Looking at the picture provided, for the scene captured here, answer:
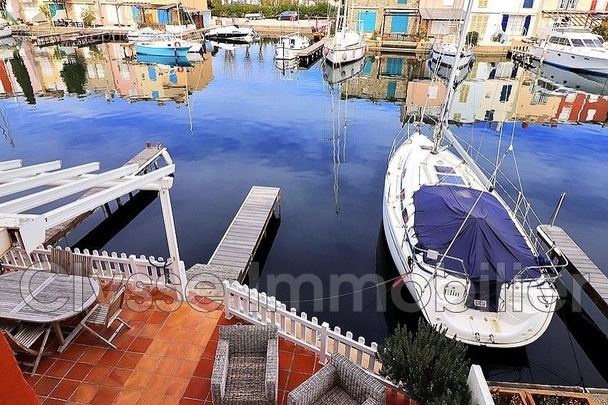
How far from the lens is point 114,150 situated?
57.4 feet

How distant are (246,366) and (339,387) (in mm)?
1319

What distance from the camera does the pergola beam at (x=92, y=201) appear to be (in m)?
3.34

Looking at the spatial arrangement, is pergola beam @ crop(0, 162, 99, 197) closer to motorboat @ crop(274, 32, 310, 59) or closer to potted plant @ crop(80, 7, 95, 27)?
motorboat @ crop(274, 32, 310, 59)

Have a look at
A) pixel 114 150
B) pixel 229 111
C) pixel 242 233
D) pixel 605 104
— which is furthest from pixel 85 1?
pixel 605 104

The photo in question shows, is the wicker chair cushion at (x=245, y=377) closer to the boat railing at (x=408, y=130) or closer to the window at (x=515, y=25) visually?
the boat railing at (x=408, y=130)

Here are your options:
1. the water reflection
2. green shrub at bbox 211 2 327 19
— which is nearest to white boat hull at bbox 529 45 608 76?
the water reflection

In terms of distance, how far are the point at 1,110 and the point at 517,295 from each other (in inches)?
1091

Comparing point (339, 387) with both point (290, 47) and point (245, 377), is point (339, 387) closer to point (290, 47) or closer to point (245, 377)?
point (245, 377)

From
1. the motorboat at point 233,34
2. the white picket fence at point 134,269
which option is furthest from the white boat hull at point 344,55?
the white picket fence at point 134,269

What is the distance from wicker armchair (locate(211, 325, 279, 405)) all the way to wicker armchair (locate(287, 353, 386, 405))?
404mm

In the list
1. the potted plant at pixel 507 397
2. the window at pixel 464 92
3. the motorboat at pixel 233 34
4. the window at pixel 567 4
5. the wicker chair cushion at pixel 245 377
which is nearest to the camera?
the wicker chair cushion at pixel 245 377

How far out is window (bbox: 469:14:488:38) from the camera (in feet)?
134

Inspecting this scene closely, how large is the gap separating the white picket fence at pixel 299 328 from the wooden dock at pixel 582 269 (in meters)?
6.25

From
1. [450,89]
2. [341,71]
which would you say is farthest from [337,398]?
[341,71]
